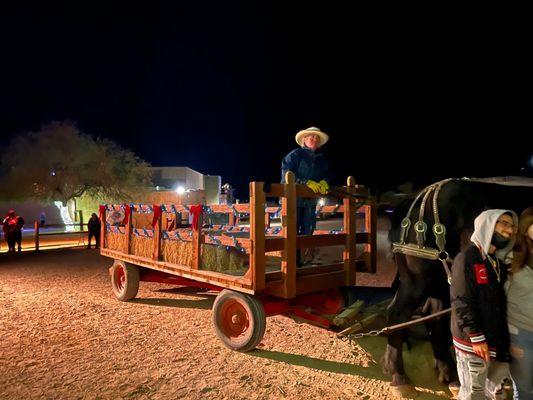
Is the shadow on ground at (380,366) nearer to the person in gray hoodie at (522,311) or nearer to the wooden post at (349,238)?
the wooden post at (349,238)

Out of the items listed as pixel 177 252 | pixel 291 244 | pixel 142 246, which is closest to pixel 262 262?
pixel 291 244

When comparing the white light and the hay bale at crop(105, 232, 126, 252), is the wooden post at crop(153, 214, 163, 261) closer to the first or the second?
the hay bale at crop(105, 232, 126, 252)

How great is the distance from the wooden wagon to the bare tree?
24.0 metres

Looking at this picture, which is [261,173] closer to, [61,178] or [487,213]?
[61,178]

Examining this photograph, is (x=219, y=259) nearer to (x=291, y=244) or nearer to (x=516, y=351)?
(x=291, y=244)

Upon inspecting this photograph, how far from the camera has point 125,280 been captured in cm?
711

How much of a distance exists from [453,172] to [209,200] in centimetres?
2365

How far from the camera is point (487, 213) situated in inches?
110

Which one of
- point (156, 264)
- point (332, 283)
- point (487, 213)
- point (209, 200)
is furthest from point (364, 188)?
point (209, 200)

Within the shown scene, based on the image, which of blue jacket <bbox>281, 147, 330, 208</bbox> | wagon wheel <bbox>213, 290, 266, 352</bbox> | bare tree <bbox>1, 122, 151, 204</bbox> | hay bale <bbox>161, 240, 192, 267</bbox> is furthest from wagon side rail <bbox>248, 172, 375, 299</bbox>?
bare tree <bbox>1, 122, 151, 204</bbox>

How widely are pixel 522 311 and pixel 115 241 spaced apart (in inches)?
241

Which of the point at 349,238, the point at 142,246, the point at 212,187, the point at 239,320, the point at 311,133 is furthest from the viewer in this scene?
the point at 212,187

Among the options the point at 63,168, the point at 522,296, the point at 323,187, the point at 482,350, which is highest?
the point at 63,168

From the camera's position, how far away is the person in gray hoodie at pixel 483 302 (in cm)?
272
